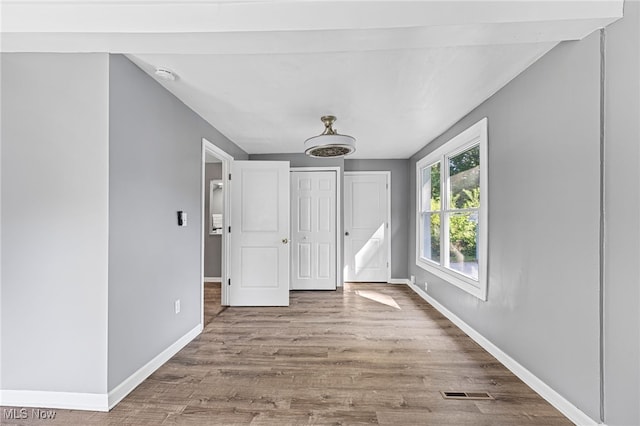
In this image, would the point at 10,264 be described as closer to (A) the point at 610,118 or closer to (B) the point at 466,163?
(A) the point at 610,118

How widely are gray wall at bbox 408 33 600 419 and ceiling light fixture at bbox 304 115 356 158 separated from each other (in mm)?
1296

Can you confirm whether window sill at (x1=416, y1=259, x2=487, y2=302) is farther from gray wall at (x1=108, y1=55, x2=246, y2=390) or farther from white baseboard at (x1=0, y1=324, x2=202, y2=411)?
white baseboard at (x1=0, y1=324, x2=202, y2=411)

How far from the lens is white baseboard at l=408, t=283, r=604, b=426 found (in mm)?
1714

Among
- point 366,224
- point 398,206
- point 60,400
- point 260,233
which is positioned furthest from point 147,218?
point 398,206

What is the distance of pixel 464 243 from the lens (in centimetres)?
326

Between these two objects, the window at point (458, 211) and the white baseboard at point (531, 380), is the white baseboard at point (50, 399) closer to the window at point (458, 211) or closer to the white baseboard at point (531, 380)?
the white baseboard at point (531, 380)

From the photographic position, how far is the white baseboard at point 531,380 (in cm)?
171

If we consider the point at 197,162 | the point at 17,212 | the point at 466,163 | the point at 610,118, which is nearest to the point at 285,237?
the point at 197,162

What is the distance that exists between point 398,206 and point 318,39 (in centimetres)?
421

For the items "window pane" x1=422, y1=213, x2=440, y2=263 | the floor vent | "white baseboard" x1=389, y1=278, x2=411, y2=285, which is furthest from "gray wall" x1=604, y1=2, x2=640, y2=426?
"white baseboard" x1=389, y1=278, x2=411, y2=285

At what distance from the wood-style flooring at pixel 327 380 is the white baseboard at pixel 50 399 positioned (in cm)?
5

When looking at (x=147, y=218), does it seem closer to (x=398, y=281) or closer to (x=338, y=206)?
(x=338, y=206)

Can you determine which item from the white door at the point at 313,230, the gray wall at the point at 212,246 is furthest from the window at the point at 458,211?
the gray wall at the point at 212,246

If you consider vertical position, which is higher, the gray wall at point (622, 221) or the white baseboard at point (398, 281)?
the gray wall at point (622, 221)
